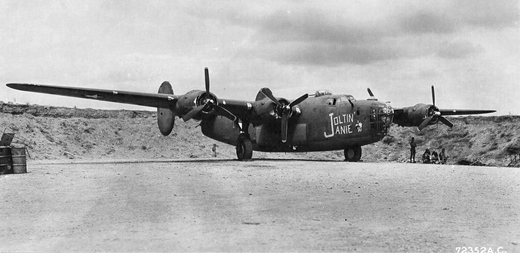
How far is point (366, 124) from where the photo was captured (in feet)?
77.8

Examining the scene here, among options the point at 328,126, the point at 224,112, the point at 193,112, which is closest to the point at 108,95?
the point at 193,112

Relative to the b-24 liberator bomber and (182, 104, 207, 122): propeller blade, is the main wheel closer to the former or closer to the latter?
the b-24 liberator bomber

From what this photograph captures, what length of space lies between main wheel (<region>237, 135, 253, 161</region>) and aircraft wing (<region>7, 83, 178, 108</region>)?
4213 mm

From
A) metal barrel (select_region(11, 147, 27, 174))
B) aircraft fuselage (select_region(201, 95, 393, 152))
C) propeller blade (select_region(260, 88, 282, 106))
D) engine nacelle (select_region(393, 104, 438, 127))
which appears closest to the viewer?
metal barrel (select_region(11, 147, 27, 174))

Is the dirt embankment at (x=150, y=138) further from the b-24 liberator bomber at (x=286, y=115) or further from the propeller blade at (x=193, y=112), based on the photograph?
the propeller blade at (x=193, y=112)

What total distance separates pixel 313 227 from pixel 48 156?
32.9 m

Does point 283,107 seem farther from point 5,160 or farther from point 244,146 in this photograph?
point 5,160

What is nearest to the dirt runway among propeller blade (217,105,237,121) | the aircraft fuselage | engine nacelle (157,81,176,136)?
the aircraft fuselage

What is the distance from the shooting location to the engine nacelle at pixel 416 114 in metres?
26.8

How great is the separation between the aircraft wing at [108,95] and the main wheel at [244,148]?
4213mm

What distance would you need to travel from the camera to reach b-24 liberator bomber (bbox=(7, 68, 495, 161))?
75.2ft

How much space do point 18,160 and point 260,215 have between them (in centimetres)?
1193

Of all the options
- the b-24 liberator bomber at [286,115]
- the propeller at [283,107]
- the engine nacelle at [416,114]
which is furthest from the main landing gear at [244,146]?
the engine nacelle at [416,114]

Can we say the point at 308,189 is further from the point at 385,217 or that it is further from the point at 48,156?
the point at 48,156
